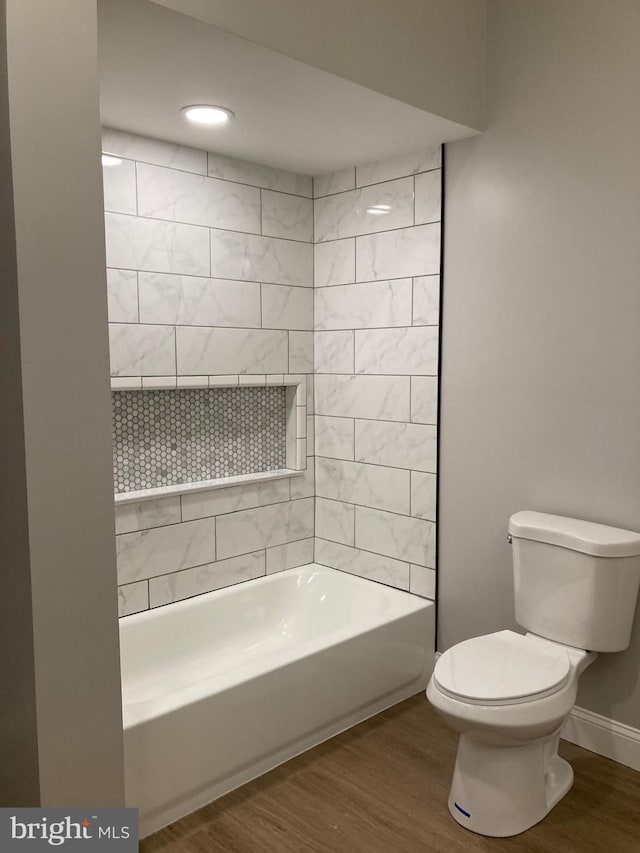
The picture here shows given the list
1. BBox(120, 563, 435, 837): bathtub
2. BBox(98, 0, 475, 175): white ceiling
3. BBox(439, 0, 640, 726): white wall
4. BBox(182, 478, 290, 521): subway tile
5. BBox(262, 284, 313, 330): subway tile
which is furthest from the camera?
BBox(262, 284, 313, 330): subway tile

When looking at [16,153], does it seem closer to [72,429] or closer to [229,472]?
[72,429]

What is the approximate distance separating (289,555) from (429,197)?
5.87 ft

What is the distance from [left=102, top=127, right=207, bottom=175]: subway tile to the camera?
107 inches

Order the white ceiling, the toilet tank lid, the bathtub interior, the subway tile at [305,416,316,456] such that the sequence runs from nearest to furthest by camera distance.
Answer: the white ceiling
the toilet tank lid
the bathtub interior
the subway tile at [305,416,316,456]

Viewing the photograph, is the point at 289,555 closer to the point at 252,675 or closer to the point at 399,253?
the point at 252,675

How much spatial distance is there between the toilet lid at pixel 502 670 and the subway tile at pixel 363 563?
0.82 meters

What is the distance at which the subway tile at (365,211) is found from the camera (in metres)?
3.12

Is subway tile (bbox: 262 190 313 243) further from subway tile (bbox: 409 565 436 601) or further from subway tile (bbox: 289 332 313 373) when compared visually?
subway tile (bbox: 409 565 436 601)

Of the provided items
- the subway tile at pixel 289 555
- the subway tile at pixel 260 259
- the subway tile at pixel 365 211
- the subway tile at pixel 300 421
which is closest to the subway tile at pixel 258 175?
the subway tile at pixel 365 211

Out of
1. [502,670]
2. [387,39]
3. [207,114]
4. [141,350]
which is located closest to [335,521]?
[141,350]

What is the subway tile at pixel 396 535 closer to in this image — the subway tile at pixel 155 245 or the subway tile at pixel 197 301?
the subway tile at pixel 197 301

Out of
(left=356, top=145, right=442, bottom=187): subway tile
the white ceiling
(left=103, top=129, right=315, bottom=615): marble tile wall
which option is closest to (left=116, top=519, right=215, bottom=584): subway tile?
(left=103, top=129, right=315, bottom=615): marble tile wall

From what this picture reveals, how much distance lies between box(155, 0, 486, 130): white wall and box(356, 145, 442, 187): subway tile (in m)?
0.25

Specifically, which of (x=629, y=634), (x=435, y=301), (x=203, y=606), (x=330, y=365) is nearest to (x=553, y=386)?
(x=435, y=301)
